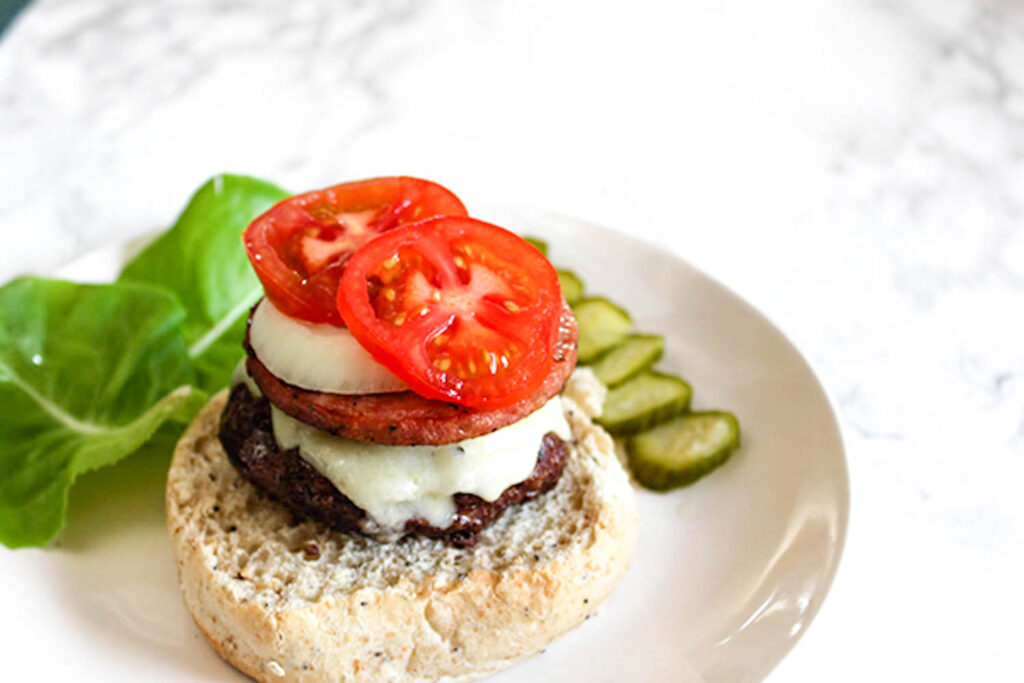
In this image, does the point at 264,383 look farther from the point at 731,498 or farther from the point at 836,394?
the point at 836,394

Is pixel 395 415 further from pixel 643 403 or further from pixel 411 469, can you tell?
pixel 643 403

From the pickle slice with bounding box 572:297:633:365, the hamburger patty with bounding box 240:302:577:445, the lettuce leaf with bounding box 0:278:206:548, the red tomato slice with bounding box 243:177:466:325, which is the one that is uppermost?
the red tomato slice with bounding box 243:177:466:325

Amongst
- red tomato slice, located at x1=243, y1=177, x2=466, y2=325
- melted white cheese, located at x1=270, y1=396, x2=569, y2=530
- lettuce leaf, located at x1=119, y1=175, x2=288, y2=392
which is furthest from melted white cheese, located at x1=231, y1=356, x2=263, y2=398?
lettuce leaf, located at x1=119, y1=175, x2=288, y2=392

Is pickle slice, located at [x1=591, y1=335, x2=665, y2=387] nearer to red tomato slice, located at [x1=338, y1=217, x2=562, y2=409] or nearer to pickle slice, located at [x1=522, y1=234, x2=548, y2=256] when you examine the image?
pickle slice, located at [x1=522, y1=234, x2=548, y2=256]

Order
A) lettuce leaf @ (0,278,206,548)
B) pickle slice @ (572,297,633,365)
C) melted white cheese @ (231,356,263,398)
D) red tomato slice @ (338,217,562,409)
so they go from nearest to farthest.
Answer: red tomato slice @ (338,217,562,409), melted white cheese @ (231,356,263,398), lettuce leaf @ (0,278,206,548), pickle slice @ (572,297,633,365)

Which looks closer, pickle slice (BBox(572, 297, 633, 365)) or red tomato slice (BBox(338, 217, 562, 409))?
red tomato slice (BBox(338, 217, 562, 409))

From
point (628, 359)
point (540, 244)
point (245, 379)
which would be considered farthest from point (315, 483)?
point (540, 244)

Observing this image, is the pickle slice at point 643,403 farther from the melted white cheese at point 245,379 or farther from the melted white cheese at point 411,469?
the melted white cheese at point 245,379
